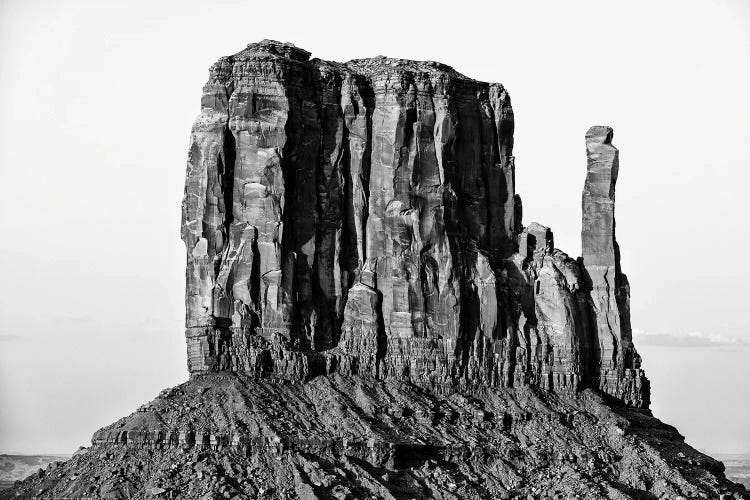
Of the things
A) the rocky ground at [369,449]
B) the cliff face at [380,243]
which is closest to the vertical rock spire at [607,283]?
the cliff face at [380,243]

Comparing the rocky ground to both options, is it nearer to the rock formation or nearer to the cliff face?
the rock formation

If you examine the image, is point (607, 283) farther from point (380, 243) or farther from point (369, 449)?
point (369, 449)

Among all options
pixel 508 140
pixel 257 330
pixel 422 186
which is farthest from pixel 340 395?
pixel 508 140

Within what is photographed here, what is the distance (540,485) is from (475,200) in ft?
61.9

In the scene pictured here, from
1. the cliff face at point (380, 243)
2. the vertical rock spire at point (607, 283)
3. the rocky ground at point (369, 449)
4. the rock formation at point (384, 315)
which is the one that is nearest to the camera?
the rocky ground at point (369, 449)

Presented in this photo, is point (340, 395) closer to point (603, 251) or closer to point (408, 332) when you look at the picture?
point (408, 332)

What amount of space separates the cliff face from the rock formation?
0.11 m

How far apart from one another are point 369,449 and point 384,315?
1084 cm

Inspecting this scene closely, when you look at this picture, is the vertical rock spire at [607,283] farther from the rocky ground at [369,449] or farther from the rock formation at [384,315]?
the rocky ground at [369,449]

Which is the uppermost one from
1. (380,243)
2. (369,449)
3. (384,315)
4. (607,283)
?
(380,243)

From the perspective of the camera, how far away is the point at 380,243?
113 metres

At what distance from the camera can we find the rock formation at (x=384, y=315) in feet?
339

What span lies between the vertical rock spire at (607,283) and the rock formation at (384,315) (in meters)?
0.19

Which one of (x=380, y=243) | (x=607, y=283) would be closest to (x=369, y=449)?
(x=380, y=243)
